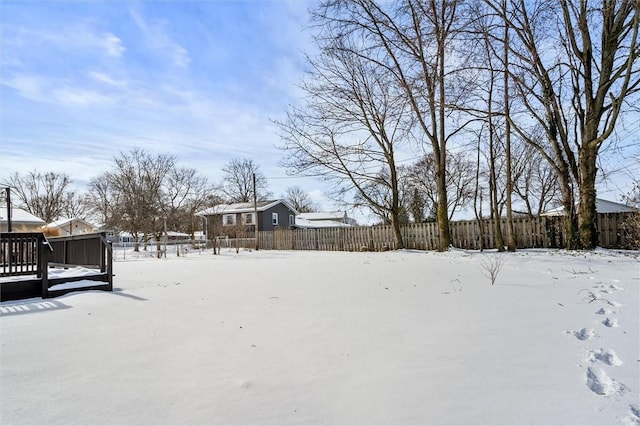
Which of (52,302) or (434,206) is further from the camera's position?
(434,206)

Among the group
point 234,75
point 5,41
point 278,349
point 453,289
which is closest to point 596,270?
point 453,289

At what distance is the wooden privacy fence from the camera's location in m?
11.4

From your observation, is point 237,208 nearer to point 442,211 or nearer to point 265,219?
point 265,219

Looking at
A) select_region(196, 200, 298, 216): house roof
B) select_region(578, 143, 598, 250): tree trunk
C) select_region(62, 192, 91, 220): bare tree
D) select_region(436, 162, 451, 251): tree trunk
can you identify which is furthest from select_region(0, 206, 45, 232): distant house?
select_region(578, 143, 598, 250): tree trunk

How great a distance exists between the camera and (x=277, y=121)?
15672 mm

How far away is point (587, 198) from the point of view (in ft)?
33.0

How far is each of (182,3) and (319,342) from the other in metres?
6.78

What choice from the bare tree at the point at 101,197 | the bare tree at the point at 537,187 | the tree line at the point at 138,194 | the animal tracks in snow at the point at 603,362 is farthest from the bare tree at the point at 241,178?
the animal tracks in snow at the point at 603,362

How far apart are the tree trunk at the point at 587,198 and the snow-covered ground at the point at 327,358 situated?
21.1 feet

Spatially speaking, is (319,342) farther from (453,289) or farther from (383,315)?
(453,289)

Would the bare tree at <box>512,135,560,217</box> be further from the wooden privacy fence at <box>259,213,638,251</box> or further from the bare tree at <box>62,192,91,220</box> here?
the bare tree at <box>62,192,91,220</box>

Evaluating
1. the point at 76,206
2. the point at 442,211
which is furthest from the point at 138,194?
the point at 442,211

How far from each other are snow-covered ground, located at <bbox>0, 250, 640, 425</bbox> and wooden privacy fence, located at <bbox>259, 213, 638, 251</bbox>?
27.5ft

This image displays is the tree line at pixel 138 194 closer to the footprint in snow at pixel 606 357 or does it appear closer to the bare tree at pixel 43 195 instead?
the bare tree at pixel 43 195
